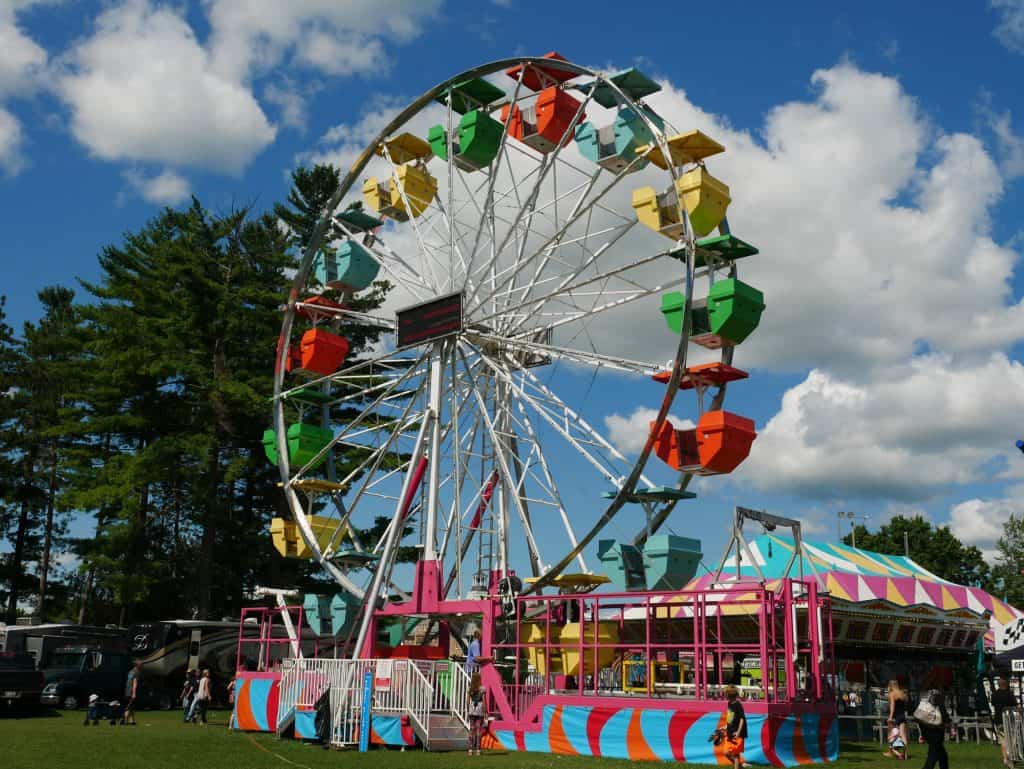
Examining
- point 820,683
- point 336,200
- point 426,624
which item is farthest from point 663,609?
point 336,200

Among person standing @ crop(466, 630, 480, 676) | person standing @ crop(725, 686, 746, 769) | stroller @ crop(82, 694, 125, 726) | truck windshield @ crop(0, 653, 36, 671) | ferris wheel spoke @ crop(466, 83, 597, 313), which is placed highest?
ferris wheel spoke @ crop(466, 83, 597, 313)

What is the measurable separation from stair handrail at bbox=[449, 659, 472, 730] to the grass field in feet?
4.33

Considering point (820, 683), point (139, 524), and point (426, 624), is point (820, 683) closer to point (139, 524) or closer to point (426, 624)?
point (426, 624)

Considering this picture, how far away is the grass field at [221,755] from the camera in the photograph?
1402cm

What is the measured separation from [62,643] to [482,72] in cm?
2078

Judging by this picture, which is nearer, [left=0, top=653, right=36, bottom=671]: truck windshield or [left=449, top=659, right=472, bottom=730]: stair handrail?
[left=449, top=659, right=472, bottom=730]: stair handrail

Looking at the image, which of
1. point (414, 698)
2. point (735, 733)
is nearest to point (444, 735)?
point (414, 698)

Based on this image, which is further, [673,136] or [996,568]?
[996,568]

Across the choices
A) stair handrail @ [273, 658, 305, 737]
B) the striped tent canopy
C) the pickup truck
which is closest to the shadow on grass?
the pickup truck

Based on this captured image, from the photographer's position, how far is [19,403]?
4388cm

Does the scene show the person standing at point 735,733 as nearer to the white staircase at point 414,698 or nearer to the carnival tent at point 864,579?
the white staircase at point 414,698

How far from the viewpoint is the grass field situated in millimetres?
14023

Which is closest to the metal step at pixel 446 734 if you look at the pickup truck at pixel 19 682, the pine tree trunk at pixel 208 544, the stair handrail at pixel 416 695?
the stair handrail at pixel 416 695

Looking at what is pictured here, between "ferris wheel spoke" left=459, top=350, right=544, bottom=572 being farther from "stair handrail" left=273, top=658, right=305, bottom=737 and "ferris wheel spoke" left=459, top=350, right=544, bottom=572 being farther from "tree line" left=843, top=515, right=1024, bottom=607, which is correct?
"tree line" left=843, top=515, right=1024, bottom=607
